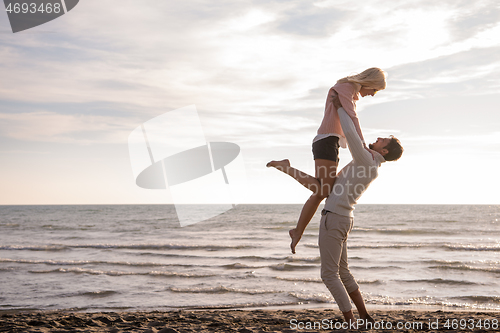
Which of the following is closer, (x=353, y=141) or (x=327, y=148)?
(x=353, y=141)

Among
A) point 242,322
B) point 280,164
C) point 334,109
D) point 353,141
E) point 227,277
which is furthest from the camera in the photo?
point 227,277

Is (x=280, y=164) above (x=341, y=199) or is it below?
above

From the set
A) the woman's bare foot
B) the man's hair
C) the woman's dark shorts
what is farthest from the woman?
the woman's bare foot

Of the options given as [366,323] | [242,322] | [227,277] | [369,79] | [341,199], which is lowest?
[227,277]

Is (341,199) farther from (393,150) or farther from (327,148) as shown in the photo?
(393,150)

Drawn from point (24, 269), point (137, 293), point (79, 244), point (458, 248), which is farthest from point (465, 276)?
point (79, 244)

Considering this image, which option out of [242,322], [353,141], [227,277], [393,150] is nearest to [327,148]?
[353,141]

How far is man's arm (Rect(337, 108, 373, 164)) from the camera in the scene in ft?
8.26

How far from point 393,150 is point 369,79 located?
0.58 m

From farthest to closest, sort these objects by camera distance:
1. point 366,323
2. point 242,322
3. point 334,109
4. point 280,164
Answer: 1. point 242,322
2. point 366,323
3. point 280,164
4. point 334,109

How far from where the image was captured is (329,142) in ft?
8.99

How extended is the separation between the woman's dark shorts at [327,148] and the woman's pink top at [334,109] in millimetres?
33

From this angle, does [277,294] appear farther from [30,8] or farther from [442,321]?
[30,8]

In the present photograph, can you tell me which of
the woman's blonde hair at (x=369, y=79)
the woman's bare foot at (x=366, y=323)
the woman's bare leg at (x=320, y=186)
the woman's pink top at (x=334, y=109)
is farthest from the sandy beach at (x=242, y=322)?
the woman's blonde hair at (x=369, y=79)
